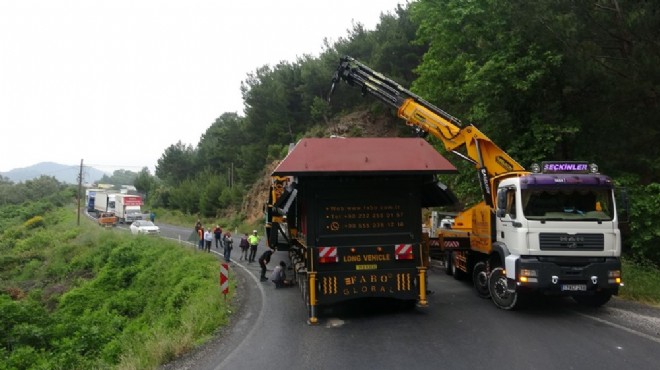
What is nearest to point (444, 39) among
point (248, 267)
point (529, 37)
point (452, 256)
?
point (529, 37)

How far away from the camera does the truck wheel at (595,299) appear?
36.0 feet

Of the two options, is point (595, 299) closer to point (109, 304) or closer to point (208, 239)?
point (109, 304)

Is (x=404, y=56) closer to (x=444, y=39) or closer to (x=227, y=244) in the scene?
(x=444, y=39)

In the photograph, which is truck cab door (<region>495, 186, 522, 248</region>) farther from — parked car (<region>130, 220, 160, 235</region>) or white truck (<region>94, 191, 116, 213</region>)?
white truck (<region>94, 191, 116, 213</region>)

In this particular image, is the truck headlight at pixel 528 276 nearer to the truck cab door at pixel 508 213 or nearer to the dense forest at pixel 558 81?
the truck cab door at pixel 508 213

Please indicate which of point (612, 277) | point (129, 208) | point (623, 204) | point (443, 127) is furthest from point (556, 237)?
point (129, 208)

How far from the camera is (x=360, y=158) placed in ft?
33.7

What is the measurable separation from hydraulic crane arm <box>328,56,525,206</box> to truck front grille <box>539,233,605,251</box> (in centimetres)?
208

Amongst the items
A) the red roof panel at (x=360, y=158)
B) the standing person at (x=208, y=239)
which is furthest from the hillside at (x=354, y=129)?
the red roof panel at (x=360, y=158)

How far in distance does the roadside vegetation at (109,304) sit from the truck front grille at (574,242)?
731cm

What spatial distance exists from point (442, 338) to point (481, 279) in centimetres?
456

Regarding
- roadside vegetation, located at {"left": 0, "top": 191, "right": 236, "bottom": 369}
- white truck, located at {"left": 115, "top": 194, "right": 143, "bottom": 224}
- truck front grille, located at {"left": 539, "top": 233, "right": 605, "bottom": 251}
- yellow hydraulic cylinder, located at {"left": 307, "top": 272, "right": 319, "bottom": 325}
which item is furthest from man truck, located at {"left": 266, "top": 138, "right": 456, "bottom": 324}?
white truck, located at {"left": 115, "top": 194, "right": 143, "bottom": 224}

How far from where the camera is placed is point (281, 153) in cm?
4800

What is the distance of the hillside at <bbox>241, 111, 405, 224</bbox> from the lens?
43938mm
